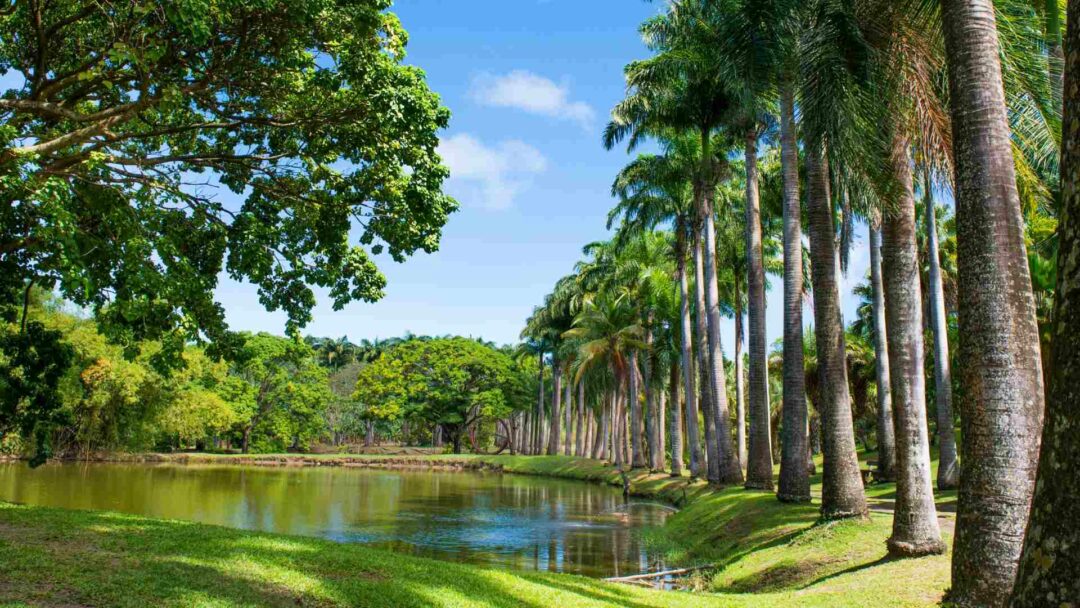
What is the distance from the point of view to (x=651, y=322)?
155ft

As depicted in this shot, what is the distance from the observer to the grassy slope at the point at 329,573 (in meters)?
8.92

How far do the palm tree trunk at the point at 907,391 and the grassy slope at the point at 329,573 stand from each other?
0.57m

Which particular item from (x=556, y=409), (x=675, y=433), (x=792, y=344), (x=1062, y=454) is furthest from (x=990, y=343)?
(x=556, y=409)

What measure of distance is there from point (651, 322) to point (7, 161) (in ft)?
130

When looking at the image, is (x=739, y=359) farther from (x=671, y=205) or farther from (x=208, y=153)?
(x=208, y=153)

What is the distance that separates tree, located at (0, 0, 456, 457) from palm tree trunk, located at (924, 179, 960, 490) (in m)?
18.1

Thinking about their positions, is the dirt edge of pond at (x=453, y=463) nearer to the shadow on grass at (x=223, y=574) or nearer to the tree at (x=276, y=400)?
the tree at (x=276, y=400)

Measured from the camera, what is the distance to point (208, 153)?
1551 cm

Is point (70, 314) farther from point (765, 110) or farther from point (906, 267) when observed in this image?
point (906, 267)

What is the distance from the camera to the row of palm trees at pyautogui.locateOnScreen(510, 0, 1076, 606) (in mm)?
8836

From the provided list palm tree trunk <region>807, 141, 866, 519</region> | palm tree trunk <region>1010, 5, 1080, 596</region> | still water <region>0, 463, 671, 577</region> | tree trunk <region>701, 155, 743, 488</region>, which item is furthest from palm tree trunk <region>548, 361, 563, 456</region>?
palm tree trunk <region>1010, 5, 1080, 596</region>

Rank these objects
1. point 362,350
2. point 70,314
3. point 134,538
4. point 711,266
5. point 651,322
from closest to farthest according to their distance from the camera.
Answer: point 134,538 → point 711,266 → point 70,314 → point 651,322 → point 362,350

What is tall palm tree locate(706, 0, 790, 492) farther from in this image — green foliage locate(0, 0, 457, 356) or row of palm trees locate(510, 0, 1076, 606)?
green foliage locate(0, 0, 457, 356)

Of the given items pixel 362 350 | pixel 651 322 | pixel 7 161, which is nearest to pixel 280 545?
pixel 7 161
